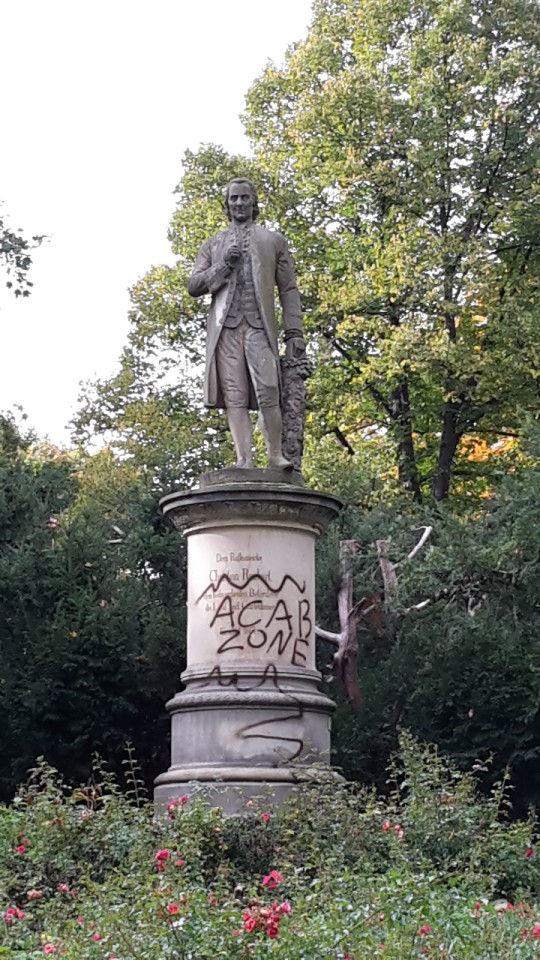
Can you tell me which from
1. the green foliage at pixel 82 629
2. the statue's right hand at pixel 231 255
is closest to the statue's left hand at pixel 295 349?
the statue's right hand at pixel 231 255

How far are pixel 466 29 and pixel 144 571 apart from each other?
10166 millimetres

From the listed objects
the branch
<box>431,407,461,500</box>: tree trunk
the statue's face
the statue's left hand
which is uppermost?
<box>431,407,461,500</box>: tree trunk

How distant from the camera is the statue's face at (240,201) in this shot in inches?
515

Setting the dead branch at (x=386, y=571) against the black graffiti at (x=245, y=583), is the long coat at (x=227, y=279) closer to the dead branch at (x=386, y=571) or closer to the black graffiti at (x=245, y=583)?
the black graffiti at (x=245, y=583)

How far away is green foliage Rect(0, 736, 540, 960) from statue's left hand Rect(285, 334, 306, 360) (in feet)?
11.3

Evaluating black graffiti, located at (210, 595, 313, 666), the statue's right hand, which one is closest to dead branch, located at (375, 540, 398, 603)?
black graffiti, located at (210, 595, 313, 666)

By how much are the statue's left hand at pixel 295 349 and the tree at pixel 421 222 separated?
962 cm

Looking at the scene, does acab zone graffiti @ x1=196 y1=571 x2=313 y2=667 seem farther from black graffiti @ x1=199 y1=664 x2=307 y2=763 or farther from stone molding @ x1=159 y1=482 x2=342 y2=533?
stone molding @ x1=159 y1=482 x2=342 y2=533

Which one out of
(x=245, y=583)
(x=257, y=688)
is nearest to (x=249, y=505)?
(x=245, y=583)

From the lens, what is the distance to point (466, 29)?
2442 centimetres

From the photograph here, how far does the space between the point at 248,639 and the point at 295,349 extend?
260cm

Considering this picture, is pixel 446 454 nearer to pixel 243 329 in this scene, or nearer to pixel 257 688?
pixel 243 329

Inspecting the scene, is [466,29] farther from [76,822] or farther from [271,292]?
[76,822]

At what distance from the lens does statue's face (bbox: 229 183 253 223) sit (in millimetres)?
13078
